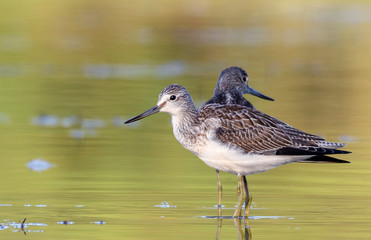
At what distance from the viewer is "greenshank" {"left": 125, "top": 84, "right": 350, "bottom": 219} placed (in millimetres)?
8680

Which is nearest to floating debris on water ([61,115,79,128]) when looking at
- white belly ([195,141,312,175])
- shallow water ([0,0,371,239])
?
shallow water ([0,0,371,239])

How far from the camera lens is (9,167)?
10.2 m

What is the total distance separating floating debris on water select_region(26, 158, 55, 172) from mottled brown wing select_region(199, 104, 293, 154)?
198 centimetres

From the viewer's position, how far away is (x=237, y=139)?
28.9 feet

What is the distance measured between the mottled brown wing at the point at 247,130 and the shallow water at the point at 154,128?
0.51 meters

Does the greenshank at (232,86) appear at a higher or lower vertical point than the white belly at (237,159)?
higher

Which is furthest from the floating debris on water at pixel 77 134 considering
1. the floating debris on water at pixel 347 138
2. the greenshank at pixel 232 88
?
the floating debris on water at pixel 347 138

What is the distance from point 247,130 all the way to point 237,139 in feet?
0.58

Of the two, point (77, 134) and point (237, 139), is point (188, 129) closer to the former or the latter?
A: point (237, 139)

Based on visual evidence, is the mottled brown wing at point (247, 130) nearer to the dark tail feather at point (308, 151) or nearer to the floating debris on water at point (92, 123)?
the dark tail feather at point (308, 151)

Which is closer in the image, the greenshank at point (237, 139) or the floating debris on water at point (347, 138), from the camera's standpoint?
the greenshank at point (237, 139)

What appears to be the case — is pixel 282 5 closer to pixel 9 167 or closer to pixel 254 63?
pixel 254 63

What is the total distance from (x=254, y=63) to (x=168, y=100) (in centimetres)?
1306

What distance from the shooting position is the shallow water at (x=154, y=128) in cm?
806
